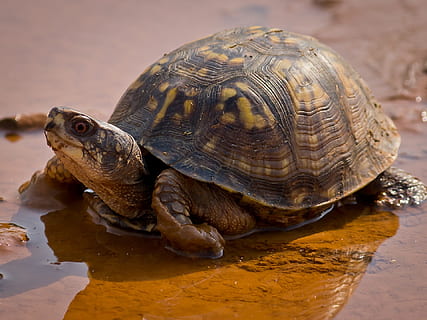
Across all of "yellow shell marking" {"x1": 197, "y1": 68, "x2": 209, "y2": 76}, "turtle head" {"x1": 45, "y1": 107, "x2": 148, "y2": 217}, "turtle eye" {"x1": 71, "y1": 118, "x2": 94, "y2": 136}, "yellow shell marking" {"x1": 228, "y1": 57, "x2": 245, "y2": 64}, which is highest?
"yellow shell marking" {"x1": 228, "y1": 57, "x2": 245, "y2": 64}

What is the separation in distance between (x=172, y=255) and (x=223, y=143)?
90cm

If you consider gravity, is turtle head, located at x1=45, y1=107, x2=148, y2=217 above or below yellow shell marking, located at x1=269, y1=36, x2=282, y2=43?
below

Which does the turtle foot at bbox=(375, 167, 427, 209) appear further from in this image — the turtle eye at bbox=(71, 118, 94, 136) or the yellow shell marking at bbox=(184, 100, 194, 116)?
the turtle eye at bbox=(71, 118, 94, 136)

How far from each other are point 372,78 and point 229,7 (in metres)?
3.23

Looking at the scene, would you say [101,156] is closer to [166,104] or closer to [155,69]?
[166,104]

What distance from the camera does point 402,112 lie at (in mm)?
7316

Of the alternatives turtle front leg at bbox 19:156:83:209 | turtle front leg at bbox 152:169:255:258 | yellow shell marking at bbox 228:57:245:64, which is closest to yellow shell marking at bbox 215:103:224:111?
yellow shell marking at bbox 228:57:245:64

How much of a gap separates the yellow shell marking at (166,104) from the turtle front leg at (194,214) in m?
0.44

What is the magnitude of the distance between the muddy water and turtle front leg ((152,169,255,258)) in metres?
0.11

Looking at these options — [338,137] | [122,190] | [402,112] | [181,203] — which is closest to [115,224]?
[122,190]

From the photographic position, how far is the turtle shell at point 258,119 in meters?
4.56

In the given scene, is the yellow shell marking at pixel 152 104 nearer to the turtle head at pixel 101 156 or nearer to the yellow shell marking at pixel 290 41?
the turtle head at pixel 101 156

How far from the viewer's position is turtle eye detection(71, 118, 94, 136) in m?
4.21

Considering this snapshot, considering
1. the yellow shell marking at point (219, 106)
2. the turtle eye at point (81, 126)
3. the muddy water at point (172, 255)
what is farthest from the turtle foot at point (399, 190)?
the turtle eye at point (81, 126)
